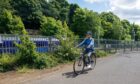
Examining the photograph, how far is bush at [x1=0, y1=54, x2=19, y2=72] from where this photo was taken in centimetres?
1233

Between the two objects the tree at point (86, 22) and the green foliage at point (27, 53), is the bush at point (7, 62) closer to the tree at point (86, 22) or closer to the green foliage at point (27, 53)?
the green foliage at point (27, 53)

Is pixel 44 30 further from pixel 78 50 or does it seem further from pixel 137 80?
pixel 137 80

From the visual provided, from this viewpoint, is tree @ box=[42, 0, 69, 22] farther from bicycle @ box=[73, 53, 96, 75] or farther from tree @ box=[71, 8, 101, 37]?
bicycle @ box=[73, 53, 96, 75]

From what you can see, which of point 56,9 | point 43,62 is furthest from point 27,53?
point 56,9

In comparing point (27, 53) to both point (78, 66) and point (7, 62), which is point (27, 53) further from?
point (78, 66)

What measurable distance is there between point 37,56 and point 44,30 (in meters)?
34.3

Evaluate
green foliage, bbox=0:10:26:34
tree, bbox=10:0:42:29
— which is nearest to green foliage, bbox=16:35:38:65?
green foliage, bbox=0:10:26:34

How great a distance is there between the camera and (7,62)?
12.7m

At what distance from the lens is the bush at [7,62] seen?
12.3m

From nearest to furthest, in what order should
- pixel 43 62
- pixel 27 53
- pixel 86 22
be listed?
pixel 27 53, pixel 43 62, pixel 86 22

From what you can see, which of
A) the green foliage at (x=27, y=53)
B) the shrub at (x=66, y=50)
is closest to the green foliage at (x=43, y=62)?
the green foliage at (x=27, y=53)

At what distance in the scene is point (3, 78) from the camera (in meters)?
10.5

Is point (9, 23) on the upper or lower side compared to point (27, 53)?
upper

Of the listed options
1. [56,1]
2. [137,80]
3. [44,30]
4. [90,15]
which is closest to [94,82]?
[137,80]
